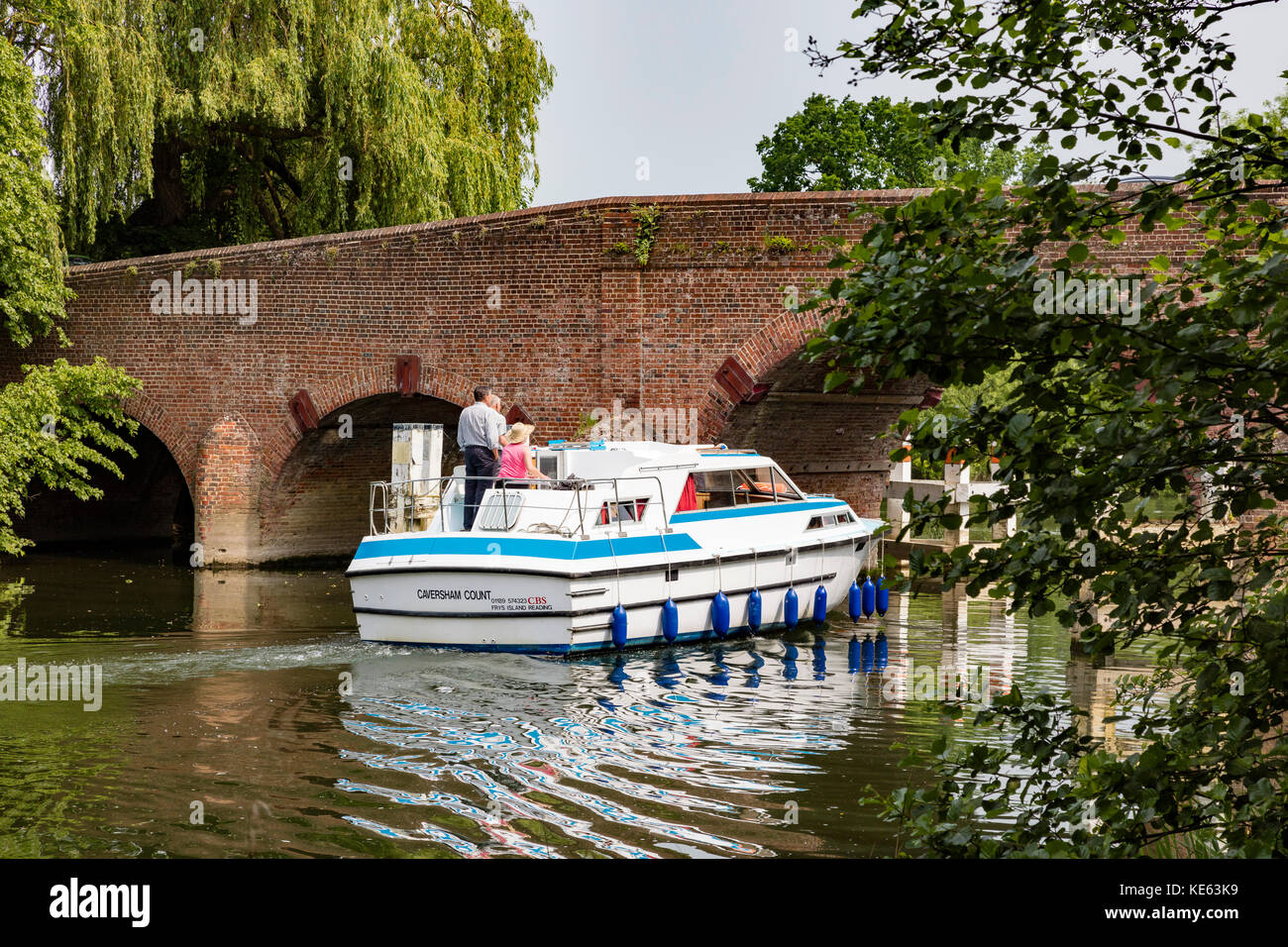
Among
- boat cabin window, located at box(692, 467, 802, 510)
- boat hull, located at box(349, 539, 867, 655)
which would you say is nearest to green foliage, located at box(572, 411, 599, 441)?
boat cabin window, located at box(692, 467, 802, 510)

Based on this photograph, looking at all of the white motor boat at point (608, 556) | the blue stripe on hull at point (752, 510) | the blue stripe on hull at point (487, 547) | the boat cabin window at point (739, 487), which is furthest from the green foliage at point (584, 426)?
the blue stripe on hull at point (487, 547)

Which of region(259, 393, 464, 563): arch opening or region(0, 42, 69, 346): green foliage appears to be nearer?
region(0, 42, 69, 346): green foliage

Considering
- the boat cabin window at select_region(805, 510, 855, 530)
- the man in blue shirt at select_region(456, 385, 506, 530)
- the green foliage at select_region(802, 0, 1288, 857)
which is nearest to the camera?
the green foliage at select_region(802, 0, 1288, 857)

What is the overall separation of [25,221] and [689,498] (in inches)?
458

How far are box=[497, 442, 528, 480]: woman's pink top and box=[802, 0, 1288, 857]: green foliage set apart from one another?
9.81 m

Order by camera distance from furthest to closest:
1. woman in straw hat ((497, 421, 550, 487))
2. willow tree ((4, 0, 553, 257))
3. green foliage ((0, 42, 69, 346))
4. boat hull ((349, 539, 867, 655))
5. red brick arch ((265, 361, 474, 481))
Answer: willow tree ((4, 0, 553, 257)) < red brick arch ((265, 361, 474, 481)) < green foliage ((0, 42, 69, 346)) < woman in straw hat ((497, 421, 550, 487)) < boat hull ((349, 539, 867, 655))

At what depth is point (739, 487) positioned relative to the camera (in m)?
14.7

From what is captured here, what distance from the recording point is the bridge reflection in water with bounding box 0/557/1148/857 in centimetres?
713

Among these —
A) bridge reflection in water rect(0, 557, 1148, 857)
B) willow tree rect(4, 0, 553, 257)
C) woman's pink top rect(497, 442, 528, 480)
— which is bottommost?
bridge reflection in water rect(0, 557, 1148, 857)

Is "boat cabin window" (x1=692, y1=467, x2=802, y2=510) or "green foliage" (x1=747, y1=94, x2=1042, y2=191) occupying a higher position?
"green foliage" (x1=747, y1=94, x2=1042, y2=191)

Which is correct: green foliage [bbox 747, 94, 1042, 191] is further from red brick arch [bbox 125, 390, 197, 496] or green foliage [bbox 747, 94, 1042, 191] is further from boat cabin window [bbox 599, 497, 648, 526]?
boat cabin window [bbox 599, 497, 648, 526]

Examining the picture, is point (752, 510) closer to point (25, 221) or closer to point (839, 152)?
point (25, 221)

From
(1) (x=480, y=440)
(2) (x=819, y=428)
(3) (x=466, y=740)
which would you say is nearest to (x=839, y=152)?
(2) (x=819, y=428)

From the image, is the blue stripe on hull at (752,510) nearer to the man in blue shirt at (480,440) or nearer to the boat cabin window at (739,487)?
the boat cabin window at (739,487)
